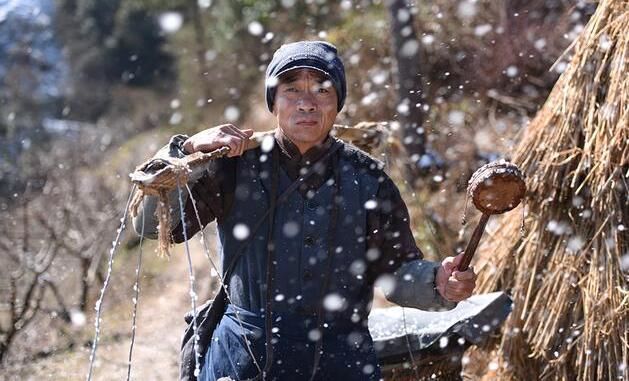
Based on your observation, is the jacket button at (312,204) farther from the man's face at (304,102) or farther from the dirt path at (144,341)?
the dirt path at (144,341)

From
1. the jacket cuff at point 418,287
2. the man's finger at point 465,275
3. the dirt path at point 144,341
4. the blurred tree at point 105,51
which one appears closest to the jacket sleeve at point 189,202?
the jacket cuff at point 418,287

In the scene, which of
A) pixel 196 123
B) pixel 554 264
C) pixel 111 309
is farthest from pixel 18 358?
pixel 196 123

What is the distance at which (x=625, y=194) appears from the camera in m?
3.35

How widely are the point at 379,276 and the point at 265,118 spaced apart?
893cm

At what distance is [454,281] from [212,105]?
487 inches

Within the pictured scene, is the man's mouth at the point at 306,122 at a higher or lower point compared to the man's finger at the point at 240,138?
higher

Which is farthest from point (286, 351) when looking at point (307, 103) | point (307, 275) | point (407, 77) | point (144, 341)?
point (407, 77)

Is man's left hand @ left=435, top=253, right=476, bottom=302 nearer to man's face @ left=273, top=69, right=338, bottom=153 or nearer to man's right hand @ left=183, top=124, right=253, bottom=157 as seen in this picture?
man's face @ left=273, top=69, right=338, bottom=153

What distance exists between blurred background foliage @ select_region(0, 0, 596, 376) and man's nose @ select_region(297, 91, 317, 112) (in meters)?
1.32

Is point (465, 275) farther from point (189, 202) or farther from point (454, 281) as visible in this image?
point (189, 202)

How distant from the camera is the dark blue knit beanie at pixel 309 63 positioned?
2.37m

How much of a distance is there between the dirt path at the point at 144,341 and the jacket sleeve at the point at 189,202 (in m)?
3.01

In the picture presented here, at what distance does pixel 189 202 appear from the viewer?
240cm

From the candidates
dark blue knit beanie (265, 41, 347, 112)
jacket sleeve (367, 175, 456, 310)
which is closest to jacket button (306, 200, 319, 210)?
jacket sleeve (367, 175, 456, 310)
